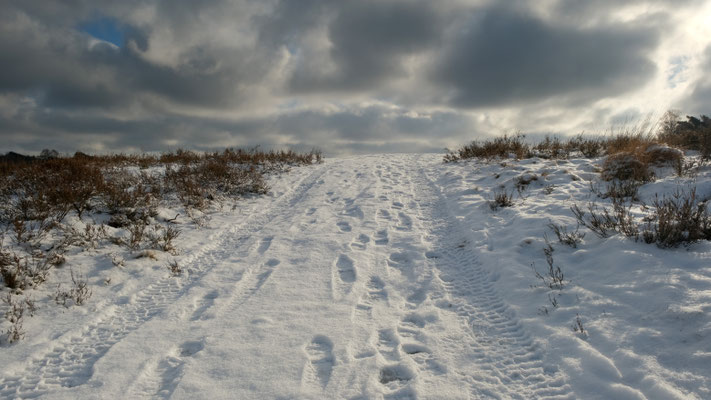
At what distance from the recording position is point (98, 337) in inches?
135

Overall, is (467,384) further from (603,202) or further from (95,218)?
(95,218)

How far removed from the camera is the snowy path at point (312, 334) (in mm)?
2652

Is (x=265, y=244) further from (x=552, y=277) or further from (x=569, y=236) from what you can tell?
(x=569, y=236)

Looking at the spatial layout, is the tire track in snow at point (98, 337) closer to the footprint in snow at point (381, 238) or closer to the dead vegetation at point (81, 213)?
the dead vegetation at point (81, 213)

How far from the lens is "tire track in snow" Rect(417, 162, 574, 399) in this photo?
2555 millimetres

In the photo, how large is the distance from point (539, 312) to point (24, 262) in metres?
6.00

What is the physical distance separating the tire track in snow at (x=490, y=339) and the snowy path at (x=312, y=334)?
1 centimetres

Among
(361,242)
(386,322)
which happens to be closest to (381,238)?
(361,242)

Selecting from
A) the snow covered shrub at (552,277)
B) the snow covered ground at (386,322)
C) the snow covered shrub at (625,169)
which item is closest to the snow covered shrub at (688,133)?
the snow covered shrub at (625,169)

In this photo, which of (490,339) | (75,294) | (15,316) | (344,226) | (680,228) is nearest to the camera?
(490,339)

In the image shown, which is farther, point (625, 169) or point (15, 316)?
point (625, 169)

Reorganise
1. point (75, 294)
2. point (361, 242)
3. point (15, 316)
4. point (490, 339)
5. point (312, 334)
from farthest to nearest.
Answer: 1. point (361, 242)
2. point (75, 294)
3. point (15, 316)
4. point (312, 334)
5. point (490, 339)

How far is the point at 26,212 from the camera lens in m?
5.74

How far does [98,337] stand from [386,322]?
274 centimetres
